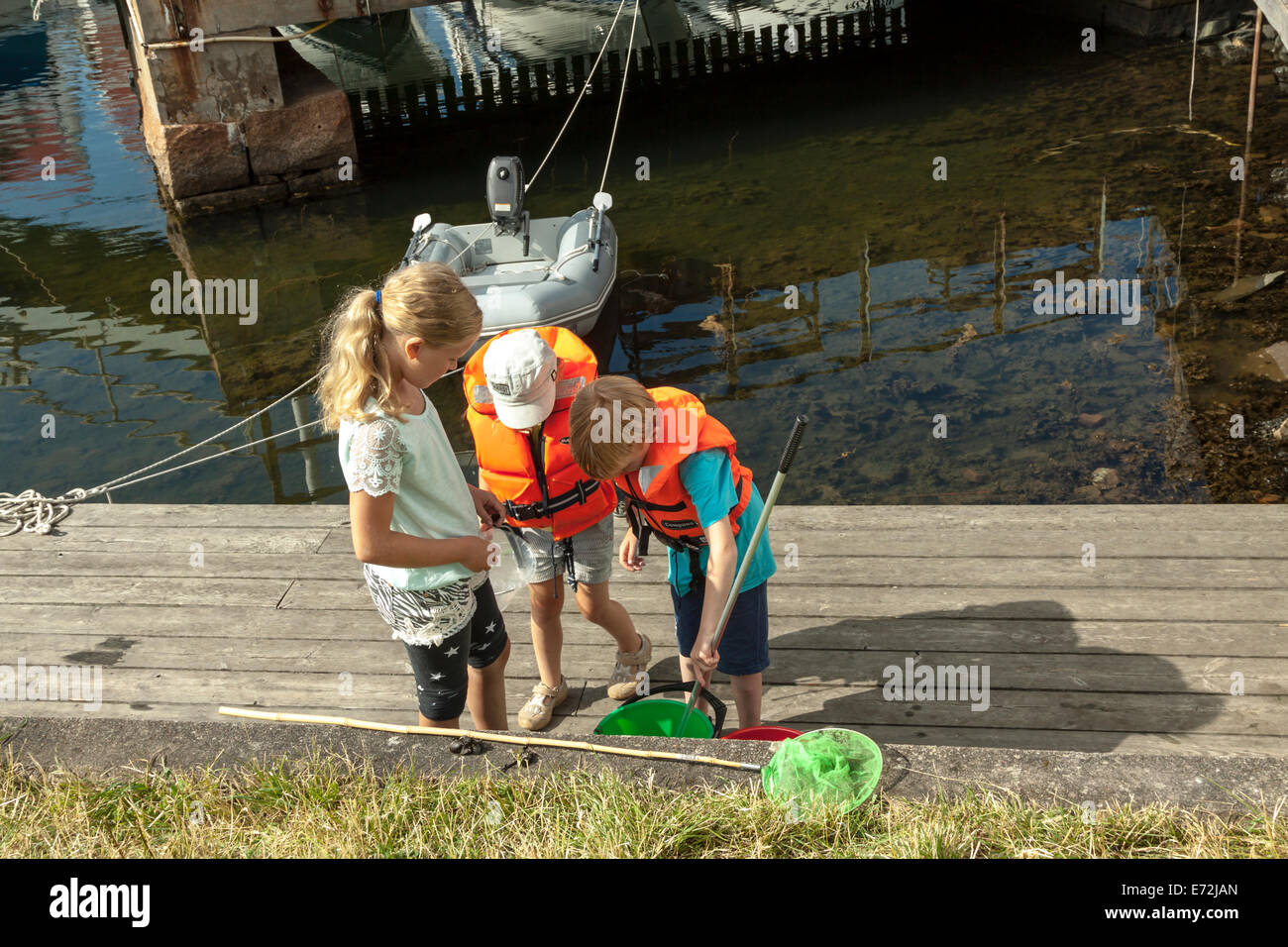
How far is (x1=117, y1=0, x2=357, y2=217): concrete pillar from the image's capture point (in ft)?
39.3

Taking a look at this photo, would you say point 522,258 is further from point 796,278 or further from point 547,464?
point 547,464

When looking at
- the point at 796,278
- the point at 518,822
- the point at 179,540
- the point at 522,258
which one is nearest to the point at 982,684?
the point at 518,822

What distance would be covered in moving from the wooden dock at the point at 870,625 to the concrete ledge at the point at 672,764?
0.93 m

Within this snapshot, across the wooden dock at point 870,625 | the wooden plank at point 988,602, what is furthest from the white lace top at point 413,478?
the wooden plank at point 988,602

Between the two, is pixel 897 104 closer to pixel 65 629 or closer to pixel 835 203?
pixel 835 203

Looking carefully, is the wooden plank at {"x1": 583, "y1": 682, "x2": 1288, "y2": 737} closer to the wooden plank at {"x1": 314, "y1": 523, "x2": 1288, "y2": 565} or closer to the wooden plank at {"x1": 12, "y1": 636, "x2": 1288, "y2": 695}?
the wooden plank at {"x1": 12, "y1": 636, "x2": 1288, "y2": 695}

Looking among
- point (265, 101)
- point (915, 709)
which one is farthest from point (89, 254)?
point (915, 709)

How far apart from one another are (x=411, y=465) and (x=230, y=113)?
11.8 metres

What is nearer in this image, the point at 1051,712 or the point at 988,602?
the point at 1051,712

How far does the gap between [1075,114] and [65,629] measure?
1352 cm

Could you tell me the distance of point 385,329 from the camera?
97.3 inches

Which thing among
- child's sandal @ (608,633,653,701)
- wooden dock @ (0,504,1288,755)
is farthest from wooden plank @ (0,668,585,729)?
child's sandal @ (608,633,653,701)

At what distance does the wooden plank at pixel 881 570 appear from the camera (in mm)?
3877
